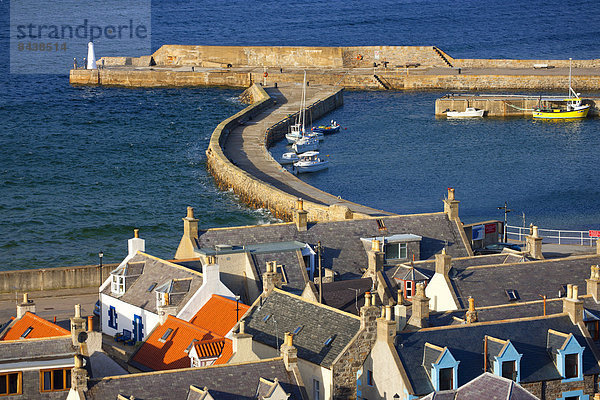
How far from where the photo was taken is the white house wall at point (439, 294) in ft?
181

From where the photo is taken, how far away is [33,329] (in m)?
53.2

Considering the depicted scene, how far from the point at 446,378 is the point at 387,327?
2.78 m

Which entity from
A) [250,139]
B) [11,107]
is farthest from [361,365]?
[11,107]

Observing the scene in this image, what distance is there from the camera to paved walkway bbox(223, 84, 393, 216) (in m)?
101

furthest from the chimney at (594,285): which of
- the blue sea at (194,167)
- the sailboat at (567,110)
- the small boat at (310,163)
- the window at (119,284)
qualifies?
the sailboat at (567,110)

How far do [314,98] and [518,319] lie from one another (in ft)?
364

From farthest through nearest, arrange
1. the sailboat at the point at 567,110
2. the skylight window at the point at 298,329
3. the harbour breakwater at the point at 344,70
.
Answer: the harbour breakwater at the point at 344,70 → the sailboat at the point at 567,110 → the skylight window at the point at 298,329

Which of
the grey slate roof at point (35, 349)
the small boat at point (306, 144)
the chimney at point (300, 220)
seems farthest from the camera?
the small boat at point (306, 144)

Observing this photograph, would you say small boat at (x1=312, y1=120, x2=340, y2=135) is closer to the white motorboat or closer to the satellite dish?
the white motorboat

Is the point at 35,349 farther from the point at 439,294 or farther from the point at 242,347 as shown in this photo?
the point at 439,294

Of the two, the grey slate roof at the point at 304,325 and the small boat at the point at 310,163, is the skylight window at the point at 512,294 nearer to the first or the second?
the grey slate roof at the point at 304,325

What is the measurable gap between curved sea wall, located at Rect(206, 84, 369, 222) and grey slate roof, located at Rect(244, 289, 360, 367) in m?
29.1

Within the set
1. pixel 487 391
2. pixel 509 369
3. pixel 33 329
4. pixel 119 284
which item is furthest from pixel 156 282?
pixel 487 391

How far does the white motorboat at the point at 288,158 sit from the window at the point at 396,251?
2353 inches
